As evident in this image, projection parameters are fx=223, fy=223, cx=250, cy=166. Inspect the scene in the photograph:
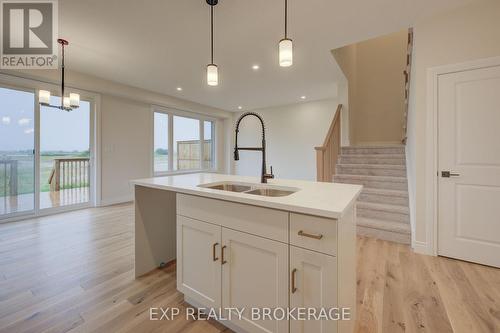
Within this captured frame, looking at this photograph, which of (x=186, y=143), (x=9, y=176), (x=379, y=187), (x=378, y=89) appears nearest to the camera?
(x=379, y=187)

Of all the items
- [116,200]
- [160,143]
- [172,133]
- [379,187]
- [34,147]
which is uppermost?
[172,133]

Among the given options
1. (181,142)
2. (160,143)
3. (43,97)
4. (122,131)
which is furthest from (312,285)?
(181,142)

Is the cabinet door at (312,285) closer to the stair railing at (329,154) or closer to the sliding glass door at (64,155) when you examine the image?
the stair railing at (329,154)

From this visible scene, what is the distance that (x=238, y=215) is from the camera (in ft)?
4.27

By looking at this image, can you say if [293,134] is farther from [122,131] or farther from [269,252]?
[269,252]

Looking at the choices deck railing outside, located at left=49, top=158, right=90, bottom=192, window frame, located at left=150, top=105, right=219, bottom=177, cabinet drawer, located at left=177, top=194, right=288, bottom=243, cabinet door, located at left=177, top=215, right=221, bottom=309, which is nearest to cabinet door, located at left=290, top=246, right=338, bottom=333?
cabinet drawer, located at left=177, top=194, right=288, bottom=243

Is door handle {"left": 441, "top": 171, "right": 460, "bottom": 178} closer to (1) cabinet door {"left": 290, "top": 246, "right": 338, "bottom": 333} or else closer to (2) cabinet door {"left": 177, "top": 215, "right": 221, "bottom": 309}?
(1) cabinet door {"left": 290, "top": 246, "right": 338, "bottom": 333}

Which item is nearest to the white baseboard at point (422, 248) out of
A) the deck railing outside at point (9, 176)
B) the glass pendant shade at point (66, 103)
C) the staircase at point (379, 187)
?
the staircase at point (379, 187)

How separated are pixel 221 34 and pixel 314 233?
8.88ft

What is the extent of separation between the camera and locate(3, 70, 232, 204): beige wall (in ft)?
14.9

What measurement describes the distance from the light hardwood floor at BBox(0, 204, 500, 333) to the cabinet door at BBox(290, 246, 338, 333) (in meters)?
0.60

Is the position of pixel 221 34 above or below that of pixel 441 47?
above

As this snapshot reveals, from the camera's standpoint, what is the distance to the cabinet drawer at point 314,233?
0.99m

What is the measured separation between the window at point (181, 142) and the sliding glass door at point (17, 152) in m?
2.32
